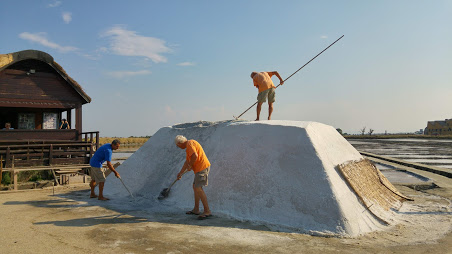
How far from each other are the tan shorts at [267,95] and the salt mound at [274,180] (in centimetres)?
107

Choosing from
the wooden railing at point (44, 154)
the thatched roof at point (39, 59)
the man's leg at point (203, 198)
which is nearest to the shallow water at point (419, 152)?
the man's leg at point (203, 198)

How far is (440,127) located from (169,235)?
8465 centimetres

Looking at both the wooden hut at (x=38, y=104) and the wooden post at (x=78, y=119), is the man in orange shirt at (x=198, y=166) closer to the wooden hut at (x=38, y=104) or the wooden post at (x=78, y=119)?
the wooden hut at (x=38, y=104)

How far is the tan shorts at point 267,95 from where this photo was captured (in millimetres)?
8375

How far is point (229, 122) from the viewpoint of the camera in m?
8.09

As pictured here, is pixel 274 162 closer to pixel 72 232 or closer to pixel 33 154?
pixel 72 232

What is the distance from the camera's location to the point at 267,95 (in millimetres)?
8422

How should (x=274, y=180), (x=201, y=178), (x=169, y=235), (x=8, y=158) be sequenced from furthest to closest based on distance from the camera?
(x=8, y=158), (x=274, y=180), (x=201, y=178), (x=169, y=235)

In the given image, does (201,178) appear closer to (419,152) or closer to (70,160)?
(70,160)

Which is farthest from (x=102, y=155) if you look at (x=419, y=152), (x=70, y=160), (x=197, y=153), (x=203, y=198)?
(x=419, y=152)

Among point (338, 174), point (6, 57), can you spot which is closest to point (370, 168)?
point (338, 174)

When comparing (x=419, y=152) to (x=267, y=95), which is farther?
(x=419, y=152)

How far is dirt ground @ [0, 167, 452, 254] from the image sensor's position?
14.5ft

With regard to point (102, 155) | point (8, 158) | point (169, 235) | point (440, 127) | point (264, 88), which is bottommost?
point (169, 235)
